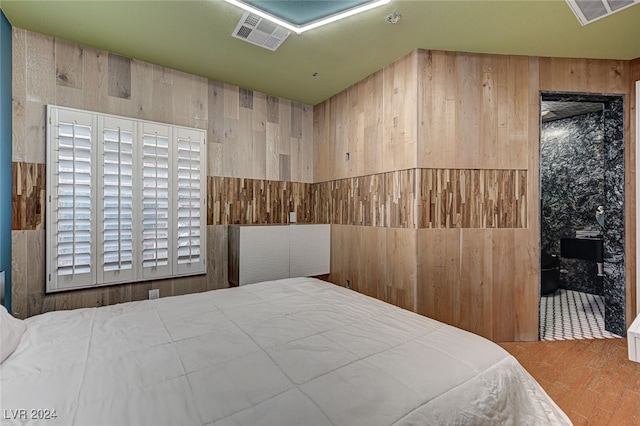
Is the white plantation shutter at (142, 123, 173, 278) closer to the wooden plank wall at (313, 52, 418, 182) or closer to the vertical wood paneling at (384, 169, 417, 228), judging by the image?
the wooden plank wall at (313, 52, 418, 182)

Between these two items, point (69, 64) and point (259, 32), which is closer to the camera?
point (259, 32)

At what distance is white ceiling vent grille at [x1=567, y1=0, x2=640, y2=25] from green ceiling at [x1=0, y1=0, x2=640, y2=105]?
0.06 m

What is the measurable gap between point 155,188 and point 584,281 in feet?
20.1

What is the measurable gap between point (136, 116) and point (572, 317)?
5.21m

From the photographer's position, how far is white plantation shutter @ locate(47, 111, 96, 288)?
2379 millimetres

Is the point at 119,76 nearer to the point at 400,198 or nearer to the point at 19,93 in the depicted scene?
the point at 19,93

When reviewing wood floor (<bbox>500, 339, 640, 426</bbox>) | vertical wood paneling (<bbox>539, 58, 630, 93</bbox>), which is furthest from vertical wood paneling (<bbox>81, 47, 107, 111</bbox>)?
wood floor (<bbox>500, 339, 640, 426</bbox>)

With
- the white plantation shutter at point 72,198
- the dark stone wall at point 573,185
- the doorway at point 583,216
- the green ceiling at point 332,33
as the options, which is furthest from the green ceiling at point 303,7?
the dark stone wall at point 573,185

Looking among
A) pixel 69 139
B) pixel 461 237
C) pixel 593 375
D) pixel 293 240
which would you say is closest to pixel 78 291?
pixel 69 139

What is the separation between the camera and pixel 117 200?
2.61 metres

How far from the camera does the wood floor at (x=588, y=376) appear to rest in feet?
6.02

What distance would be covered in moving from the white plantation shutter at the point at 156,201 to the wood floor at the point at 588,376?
10.9 ft

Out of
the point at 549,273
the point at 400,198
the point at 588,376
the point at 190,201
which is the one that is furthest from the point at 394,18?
the point at 549,273

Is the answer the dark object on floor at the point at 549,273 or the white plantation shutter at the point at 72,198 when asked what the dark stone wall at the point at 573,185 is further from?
the white plantation shutter at the point at 72,198
